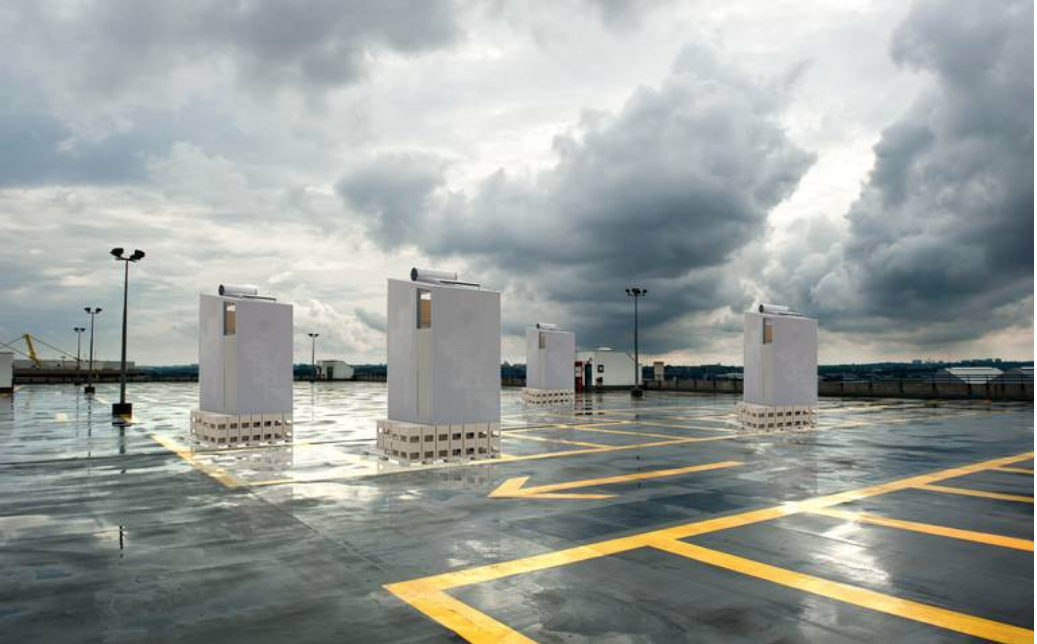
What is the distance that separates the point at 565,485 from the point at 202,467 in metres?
8.83

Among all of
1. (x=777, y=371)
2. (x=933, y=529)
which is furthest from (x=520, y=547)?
(x=777, y=371)

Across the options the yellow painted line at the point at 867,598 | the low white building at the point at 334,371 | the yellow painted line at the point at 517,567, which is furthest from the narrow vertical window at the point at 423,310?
the low white building at the point at 334,371

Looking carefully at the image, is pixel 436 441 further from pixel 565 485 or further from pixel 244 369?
pixel 244 369

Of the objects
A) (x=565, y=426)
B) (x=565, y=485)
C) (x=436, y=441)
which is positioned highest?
(x=436, y=441)

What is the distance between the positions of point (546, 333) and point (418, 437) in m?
25.6

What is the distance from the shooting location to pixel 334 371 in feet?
314

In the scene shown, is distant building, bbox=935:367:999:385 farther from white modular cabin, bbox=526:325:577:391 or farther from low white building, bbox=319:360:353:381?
low white building, bbox=319:360:353:381

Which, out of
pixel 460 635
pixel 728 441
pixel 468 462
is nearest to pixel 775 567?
pixel 460 635

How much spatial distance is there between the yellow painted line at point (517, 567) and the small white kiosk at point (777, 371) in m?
12.8

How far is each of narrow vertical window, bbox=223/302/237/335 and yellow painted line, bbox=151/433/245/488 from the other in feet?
12.1

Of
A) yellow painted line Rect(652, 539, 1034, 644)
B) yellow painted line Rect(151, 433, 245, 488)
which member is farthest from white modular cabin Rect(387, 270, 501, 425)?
yellow painted line Rect(652, 539, 1034, 644)

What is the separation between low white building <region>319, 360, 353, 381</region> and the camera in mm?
95438

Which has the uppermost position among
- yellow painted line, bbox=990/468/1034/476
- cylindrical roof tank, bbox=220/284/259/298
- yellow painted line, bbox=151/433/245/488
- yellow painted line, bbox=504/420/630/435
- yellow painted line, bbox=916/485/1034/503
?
cylindrical roof tank, bbox=220/284/259/298

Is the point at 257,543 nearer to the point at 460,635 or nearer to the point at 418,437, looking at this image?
the point at 460,635
